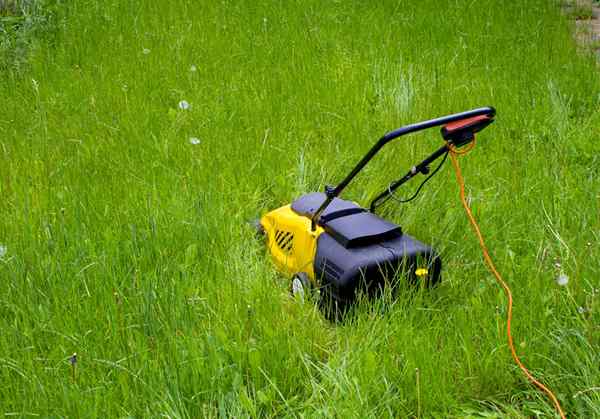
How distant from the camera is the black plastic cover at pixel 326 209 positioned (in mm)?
2545

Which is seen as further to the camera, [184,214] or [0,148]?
[0,148]

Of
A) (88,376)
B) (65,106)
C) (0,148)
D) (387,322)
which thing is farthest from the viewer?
(65,106)

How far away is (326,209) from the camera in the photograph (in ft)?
8.50

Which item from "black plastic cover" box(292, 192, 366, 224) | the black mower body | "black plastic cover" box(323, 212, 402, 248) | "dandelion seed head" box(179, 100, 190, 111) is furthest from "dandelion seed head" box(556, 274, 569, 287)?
"dandelion seed head" box(179, 100, 190, 111)

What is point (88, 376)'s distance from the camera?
1918 millimetres

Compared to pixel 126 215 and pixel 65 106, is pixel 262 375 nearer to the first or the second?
pixel 126 215

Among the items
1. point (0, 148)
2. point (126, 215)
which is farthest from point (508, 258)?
point (0, 148)

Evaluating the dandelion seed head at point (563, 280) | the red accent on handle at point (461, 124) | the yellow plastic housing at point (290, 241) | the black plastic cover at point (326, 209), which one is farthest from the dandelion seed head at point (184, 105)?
the dandelion seed head at point (563, 280)

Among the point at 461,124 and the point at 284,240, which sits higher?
the point at 461,124

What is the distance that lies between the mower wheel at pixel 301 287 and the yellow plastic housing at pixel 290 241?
39 millimetres

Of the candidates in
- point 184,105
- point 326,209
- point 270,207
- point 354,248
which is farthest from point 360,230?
point 184,105

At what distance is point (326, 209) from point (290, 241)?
18 cm

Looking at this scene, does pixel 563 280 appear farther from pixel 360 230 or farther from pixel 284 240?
pixel 284 240

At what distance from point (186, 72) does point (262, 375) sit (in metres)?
2.54
